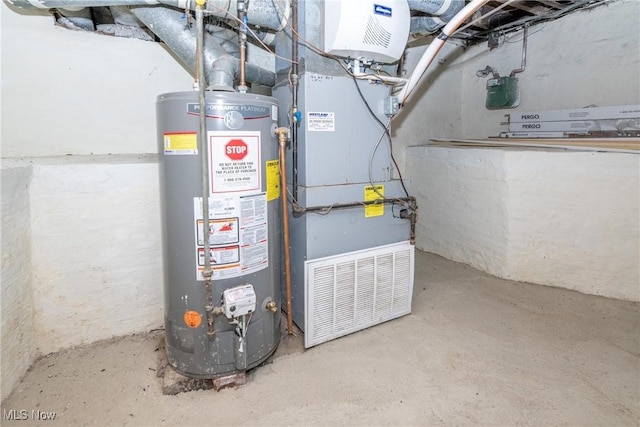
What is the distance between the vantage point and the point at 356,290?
6.22 feet

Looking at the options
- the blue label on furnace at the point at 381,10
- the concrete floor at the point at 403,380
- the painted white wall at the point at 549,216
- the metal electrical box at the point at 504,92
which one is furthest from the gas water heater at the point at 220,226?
the metal electrical box at the point at 504,92

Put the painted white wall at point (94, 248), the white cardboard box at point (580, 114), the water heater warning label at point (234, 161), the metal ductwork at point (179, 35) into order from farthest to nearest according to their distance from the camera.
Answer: the white cardboard box at point (580, 114) < the metal ductwork at point (179, 35) < the painted white wall at point (94, 248) < the water heater warning label at point (234, 161)

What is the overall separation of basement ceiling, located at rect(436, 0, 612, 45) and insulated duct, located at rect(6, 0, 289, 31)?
1.50m

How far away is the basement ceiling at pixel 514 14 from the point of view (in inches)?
A: 110

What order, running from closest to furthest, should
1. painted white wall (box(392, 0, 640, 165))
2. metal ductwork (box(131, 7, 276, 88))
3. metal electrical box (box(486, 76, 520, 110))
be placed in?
Result: metal ductwork (box(131, 7, 276, 88)) → painted white wall (box(392, 0, 640, 165)) → metal electrical box (box(486, 76, 520, 110))

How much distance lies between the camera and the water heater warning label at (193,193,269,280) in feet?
4.58

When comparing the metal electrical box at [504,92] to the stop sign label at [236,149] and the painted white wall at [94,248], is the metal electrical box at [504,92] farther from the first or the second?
the painted white wall at [94,248]

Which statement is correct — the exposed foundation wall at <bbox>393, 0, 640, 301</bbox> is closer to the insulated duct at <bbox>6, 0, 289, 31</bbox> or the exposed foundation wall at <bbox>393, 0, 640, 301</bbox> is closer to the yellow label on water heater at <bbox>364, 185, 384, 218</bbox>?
the yellow label on water heater at <bbox>364, 185, 384, 218</bbox>

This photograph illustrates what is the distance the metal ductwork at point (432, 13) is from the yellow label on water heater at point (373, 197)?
3.39ft

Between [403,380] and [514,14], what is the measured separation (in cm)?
315

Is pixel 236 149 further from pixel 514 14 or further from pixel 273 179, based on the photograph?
pixel 514 14

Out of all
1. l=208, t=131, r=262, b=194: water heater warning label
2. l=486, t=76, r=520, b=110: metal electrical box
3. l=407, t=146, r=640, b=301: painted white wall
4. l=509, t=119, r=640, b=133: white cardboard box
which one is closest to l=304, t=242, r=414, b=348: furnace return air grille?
l=208, t=131, r=262, b=194: water heater warning label

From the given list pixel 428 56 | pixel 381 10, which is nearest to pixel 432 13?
pixel 428 56

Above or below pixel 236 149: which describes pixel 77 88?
above
